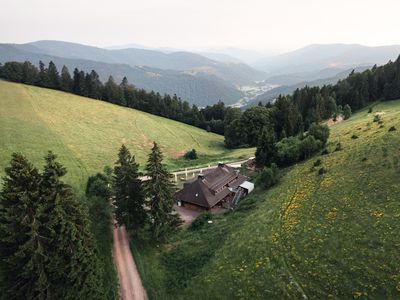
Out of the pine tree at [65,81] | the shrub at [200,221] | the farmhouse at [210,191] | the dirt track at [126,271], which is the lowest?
the dirt track at [126,271]

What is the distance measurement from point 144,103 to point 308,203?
10423 centimetres

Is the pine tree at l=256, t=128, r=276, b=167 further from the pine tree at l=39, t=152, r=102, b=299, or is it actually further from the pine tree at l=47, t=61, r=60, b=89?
the pine tree at l=47, t=61, r=60, b=89

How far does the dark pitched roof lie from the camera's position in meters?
51.7

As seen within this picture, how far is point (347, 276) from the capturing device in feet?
85.3

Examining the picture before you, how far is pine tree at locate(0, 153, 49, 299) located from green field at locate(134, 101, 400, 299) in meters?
11.6

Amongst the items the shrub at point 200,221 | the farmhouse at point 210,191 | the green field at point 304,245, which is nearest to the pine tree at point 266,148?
the farmhouse at point 210,191

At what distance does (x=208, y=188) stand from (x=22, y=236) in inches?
1309

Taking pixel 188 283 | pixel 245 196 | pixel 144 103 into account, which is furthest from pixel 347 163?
pixel 144 103

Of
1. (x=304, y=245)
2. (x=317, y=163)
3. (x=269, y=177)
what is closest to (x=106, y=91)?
(x=269, y=177)

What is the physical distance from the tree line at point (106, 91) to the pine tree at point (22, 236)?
105 m

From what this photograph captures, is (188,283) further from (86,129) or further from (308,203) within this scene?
(86,129)

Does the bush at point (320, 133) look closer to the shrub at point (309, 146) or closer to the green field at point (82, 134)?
the shrub at point (309, 146)

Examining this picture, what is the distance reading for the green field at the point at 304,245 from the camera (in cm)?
2625

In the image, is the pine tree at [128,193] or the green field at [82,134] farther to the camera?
the green field at [82,134]
